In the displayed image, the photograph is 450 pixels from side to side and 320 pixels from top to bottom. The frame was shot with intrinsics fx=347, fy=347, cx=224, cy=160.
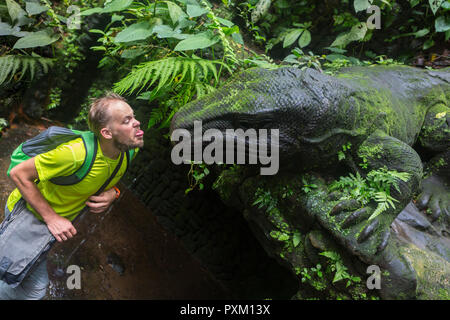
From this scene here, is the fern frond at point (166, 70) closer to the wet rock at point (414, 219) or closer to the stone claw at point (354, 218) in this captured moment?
the stone claw at point (354, 218)

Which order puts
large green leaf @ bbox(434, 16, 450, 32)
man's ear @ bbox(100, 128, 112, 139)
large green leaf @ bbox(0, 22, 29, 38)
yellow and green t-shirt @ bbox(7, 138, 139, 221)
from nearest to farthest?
yellow and green t-shirt @ bbox(7, 138, 139, 221) → man's ear @ bbox(100, 128, 112, 139) → large green leaf @ bbox(0, 22, 29, 38) → large green leaf @ bbox(434, 16, 450, 32)

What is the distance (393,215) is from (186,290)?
2.61 metres

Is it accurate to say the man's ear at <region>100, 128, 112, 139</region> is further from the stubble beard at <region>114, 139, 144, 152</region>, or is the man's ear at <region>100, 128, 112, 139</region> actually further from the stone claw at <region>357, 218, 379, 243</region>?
the stone claw at <region>357, 218, 379, 243</region>

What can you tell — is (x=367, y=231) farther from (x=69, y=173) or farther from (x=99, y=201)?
(x=69, y=173)

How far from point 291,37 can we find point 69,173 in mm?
3159

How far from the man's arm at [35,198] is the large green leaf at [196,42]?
4.74 feet

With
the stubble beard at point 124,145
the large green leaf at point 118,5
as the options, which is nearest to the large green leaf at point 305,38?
the large green leaf at point 118,5

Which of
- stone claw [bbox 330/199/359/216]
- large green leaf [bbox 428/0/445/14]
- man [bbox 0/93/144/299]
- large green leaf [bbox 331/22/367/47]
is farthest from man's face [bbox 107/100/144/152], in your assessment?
large green leaf [bbox 428/0/445/14]

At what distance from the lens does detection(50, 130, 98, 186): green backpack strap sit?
2.18 meters

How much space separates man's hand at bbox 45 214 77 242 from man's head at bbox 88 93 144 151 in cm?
61

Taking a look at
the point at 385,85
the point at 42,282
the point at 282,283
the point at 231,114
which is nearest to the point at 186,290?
the point at 282,283

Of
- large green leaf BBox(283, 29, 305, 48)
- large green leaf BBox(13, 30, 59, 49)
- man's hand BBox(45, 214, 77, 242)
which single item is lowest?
man's hand BBox(45, 214, 77, 242)

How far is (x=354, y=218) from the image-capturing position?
2314mm

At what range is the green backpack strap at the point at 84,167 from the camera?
2.18 m
